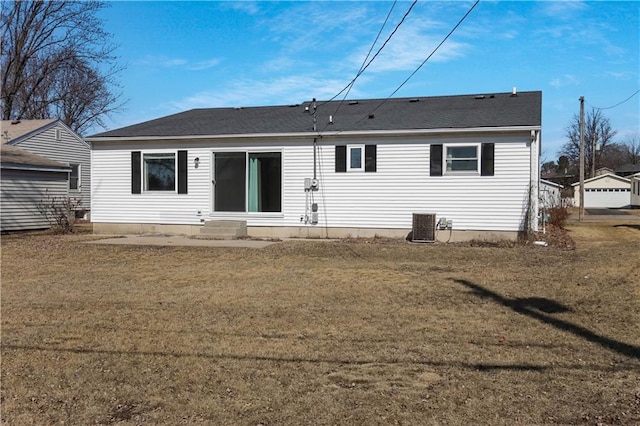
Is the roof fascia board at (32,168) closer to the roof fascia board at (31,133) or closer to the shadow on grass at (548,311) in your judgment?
the roof fascia board at (31,133)

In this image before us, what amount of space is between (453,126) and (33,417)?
11.6 meters

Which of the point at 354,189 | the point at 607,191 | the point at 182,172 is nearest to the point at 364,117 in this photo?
the point at 354,189

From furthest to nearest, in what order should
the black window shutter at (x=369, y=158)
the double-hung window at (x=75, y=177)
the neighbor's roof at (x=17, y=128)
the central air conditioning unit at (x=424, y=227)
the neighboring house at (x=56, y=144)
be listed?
the double-hung window at (x=75, y=177), the neighboring house at (x=56, y=144), the neighbor's roof at (x=17, y=128), the black window shutter at (x=369, y=158), the central air conditioning unit at (x=424, y=227)

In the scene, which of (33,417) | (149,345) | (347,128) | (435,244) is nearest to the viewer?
(33,417)

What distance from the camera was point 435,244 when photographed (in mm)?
12883

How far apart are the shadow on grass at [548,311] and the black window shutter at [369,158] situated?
253 inches

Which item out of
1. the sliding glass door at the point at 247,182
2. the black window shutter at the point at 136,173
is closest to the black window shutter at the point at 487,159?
the sliding glass door at the point at 247,182

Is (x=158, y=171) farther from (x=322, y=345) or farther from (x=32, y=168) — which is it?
(x=322, y=345)

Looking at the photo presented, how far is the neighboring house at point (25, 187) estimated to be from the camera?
60.1ft

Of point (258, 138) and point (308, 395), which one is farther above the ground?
point (258, 138)

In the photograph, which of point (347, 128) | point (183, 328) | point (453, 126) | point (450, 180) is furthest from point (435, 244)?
point (183, 328)

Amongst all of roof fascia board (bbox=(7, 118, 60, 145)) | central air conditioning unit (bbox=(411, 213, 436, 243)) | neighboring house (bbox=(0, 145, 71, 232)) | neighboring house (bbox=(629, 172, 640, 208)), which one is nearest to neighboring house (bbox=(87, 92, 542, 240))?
central air conditioning unit (bbox=(411, 213, 436, 243))

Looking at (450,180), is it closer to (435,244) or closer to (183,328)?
(435,244)

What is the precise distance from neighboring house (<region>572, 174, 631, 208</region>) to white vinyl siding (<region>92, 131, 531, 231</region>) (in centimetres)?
3701
